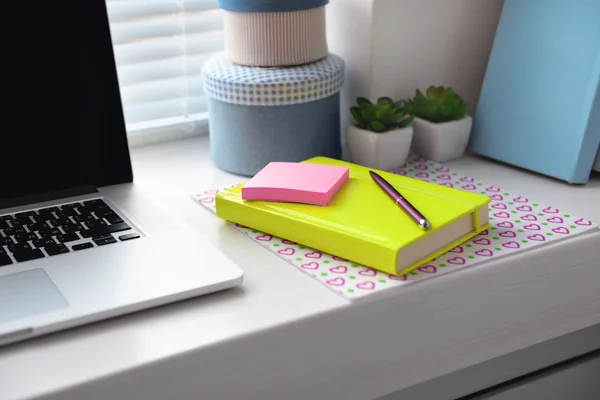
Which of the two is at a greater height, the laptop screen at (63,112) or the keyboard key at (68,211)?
the laptop screen at (63,112)

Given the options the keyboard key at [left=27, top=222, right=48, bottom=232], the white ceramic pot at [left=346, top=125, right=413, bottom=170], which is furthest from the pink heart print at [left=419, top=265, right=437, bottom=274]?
the keyboard key at [left=27, top=222, right=48, bottom=232]

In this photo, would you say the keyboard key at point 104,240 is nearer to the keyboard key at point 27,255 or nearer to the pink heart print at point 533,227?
the keyboard key at point 27,255

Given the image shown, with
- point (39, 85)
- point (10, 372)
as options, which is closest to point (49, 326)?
point (10, 372)

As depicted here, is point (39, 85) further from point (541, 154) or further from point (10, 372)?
point (541, 154)

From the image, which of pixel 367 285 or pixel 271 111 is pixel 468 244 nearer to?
pixel 367 285

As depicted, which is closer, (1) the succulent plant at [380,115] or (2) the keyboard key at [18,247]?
(2) the keyboard key at [18,247]

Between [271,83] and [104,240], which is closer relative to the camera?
[104,240]

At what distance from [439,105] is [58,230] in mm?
501

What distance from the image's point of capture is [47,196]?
2.74 ft

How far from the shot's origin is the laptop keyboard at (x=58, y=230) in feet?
2.32

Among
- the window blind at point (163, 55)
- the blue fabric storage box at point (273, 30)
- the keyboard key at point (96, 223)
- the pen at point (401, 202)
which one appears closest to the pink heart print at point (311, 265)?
the pen at point (401, 202)

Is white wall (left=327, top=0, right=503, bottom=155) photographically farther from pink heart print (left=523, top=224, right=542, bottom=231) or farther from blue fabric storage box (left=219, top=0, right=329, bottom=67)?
pink heart print (left=523, top=224, right=542, bottom=231)

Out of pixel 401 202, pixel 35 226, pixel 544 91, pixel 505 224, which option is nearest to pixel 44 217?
pixel 35 226

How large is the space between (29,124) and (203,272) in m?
0.29
